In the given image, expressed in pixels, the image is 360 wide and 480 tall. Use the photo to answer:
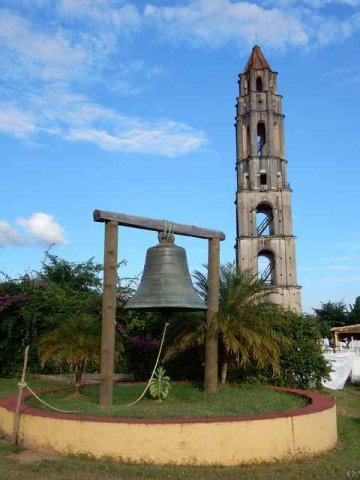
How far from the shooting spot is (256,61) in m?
48.4

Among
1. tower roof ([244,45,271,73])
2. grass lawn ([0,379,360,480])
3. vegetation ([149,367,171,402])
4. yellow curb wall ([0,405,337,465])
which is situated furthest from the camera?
tower roof ([244,45,271,73])

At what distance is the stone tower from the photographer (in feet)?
135

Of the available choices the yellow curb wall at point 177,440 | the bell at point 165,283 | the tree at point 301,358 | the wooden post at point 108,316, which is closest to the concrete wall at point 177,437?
the yellow curb wall at point 177,440

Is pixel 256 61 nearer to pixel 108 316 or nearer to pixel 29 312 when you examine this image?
pixel 29 312

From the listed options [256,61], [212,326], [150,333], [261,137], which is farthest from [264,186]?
[212,326]

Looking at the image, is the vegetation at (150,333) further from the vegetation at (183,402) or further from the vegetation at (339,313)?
the vegetation at (339,313)

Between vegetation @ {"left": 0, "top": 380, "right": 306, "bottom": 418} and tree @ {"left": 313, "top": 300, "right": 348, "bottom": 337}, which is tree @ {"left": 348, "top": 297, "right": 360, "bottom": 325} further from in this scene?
vegetation @ {"left": 0, "top": 380, "right": 306, "bottom": 418}

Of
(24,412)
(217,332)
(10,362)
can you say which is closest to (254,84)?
(10,362)

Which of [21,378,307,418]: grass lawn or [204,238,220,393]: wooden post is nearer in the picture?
[21,378,307,418]: grass lawn

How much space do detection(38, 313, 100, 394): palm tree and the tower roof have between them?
42570 mm

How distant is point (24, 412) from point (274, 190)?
123 ft

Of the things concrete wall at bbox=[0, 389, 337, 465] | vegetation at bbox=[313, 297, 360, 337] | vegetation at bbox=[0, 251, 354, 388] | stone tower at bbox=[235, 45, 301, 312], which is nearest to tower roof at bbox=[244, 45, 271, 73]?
stone tower at bbox=[235, 45, 301, 312]

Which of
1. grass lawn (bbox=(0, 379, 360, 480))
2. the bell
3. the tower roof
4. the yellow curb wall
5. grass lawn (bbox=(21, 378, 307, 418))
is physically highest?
the tower roof

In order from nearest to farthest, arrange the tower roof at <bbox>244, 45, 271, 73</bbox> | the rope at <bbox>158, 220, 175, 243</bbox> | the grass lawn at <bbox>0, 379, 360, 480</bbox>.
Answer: the grass lawn at <bbox>0, 379, 360, 480</bbox> → the rope at <bbox>158, 220, 175, 243</bbox> → the tower roof at <bbox>244, 45, 271, 73</bbox>
